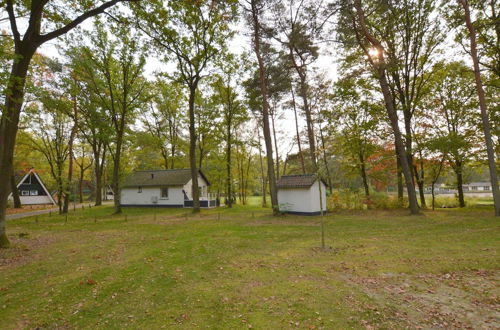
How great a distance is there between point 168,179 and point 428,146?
2637 cm

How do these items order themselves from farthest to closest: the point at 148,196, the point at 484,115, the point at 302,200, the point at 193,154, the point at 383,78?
the point at 148,196 < the point at 193,154 < the point at 302,200 < the point at 383,78 < the point at 484,115

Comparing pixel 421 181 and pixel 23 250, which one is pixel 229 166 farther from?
pixel 23 250

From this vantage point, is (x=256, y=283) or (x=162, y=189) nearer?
(x=256, y=283)

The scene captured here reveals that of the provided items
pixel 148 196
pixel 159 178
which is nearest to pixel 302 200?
pixel 159 178

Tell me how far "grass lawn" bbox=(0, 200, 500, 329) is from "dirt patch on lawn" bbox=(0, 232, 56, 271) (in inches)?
2.1

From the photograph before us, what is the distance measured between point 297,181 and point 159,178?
18.6 meters

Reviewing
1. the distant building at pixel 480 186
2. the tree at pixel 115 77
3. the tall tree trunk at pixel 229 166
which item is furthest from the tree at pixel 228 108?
the distant building at pixel 480 186

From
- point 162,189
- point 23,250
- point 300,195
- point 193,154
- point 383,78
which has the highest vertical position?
point 383,78

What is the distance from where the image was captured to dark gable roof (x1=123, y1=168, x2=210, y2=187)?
29.5 m

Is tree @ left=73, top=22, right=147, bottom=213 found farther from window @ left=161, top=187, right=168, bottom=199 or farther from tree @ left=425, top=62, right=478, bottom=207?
tree @ left=425, top=62, right=478, bottom=207

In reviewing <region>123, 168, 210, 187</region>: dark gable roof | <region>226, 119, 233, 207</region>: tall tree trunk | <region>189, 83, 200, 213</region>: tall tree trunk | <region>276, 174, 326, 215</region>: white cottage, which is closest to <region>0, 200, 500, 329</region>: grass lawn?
<region>276, 174, 326, 215</region>: white cottage

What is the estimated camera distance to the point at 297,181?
66.1ft

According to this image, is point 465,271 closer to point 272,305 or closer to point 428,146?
point 272,305

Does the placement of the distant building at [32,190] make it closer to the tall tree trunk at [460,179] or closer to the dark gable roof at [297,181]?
the dark gable roof at [297,181]
